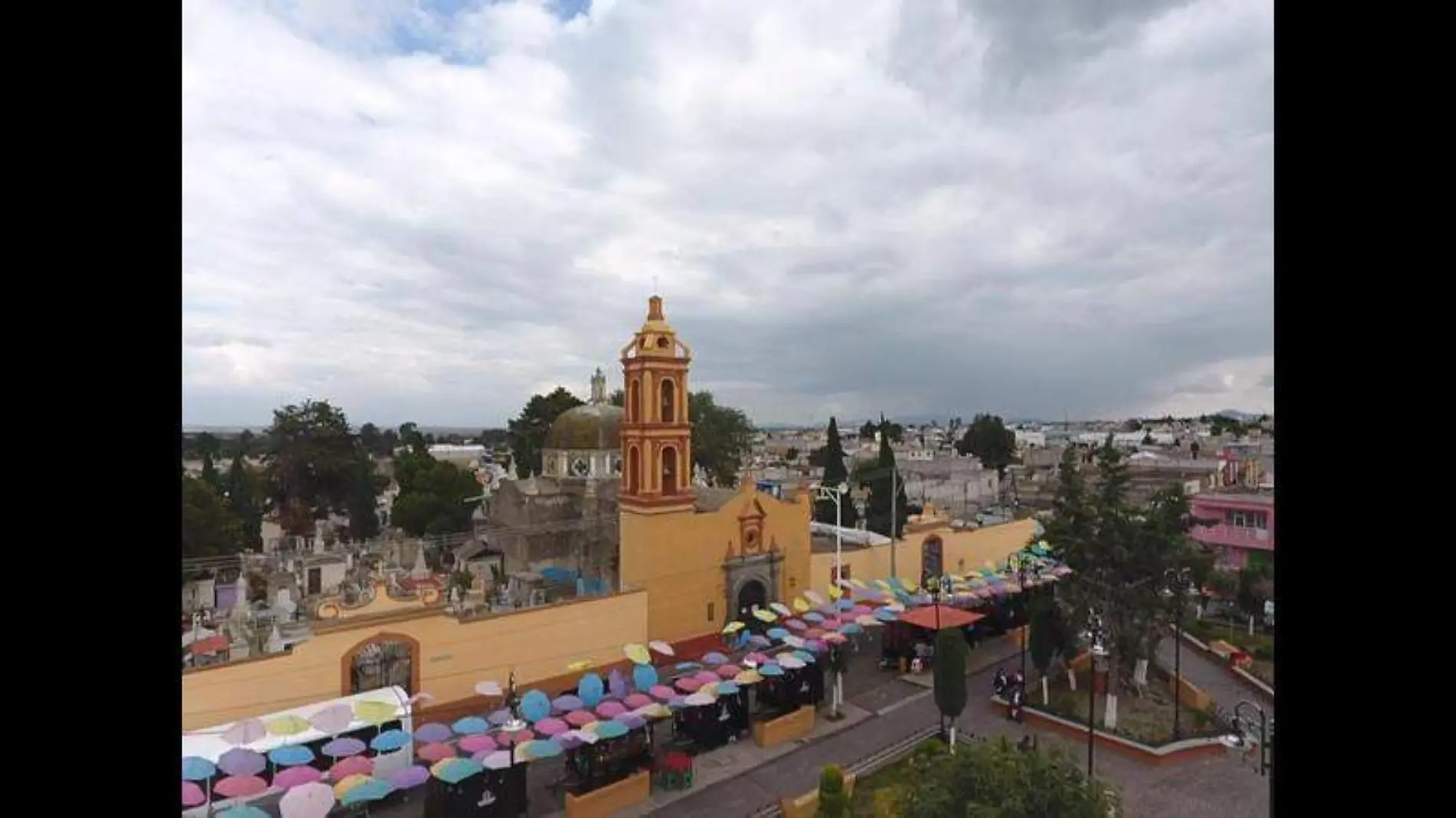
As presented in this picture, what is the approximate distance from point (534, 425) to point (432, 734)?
2040 centimetres

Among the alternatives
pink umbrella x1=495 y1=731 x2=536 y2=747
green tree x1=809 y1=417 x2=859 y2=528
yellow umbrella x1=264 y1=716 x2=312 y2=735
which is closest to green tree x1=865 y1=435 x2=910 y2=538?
green tree x1=809 y1=417 x2=859 y2=528

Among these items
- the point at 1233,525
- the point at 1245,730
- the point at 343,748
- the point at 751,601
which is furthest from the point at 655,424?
the point at 1233,525

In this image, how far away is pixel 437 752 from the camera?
7.44 m

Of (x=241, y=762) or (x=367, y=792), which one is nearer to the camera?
(x=367, y=792)

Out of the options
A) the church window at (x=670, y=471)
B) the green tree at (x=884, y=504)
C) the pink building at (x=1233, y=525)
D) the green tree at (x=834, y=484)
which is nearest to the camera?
the church window at (x=670, y=471)

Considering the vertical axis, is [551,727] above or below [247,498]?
below

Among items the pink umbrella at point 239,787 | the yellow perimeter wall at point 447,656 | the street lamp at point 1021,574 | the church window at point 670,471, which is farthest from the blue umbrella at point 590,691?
the street lamp at point 1021,574

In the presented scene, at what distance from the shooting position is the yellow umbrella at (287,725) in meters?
7.35

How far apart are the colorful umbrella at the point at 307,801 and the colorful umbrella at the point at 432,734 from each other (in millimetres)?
1148

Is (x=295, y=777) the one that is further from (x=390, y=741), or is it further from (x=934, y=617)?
(x=934, y=617)

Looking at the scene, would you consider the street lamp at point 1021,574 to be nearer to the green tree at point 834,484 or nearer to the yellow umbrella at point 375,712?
the green tree at point 834,484
